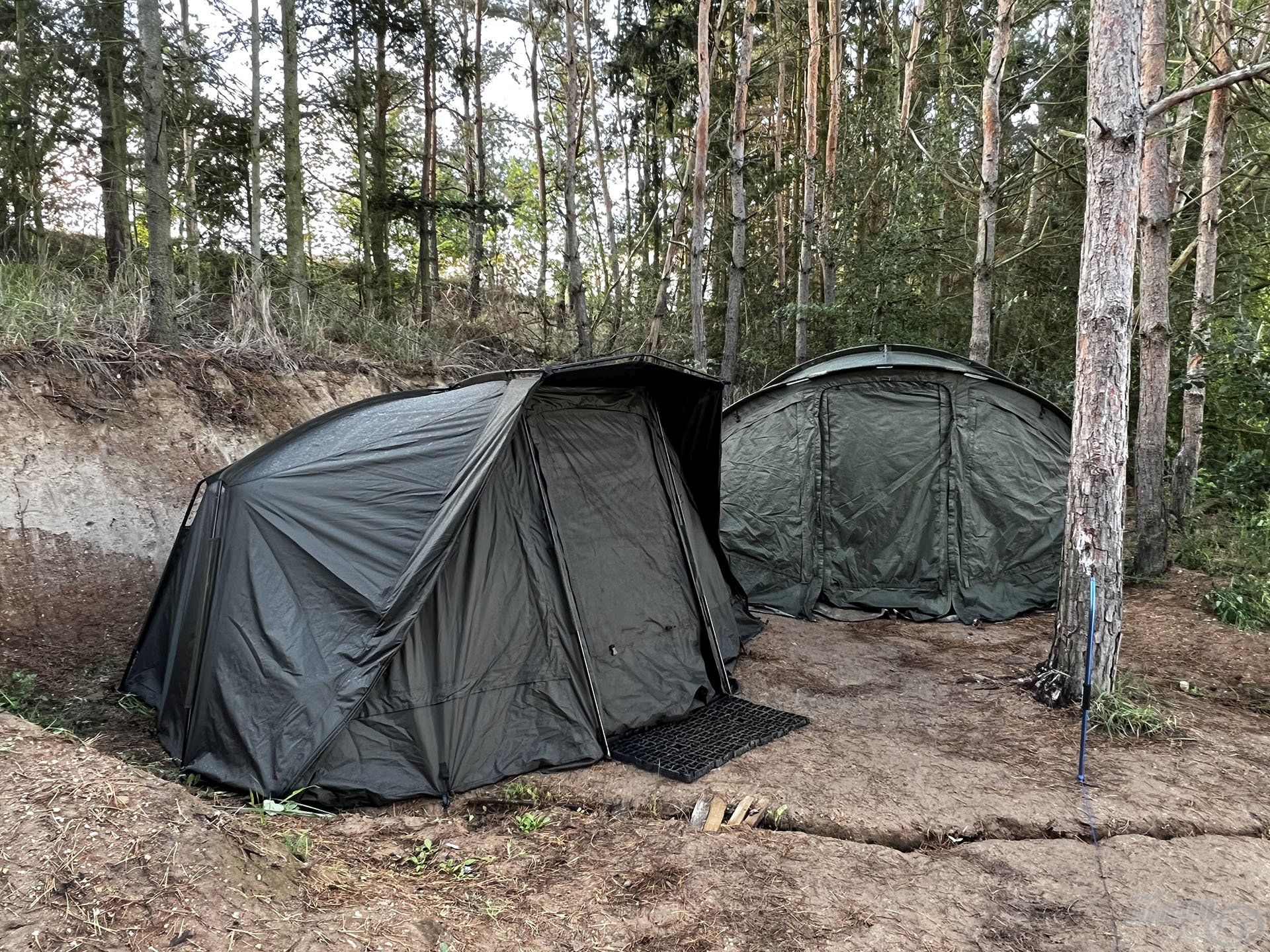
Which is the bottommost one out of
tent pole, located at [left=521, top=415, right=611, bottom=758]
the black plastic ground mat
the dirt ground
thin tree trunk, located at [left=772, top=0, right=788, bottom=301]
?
the black plastic ground mat

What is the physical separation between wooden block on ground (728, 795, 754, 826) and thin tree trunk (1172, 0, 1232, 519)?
592 cm

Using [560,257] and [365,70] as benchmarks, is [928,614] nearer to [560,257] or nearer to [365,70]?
[365,70]

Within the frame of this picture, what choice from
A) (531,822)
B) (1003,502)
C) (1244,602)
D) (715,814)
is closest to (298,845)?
(531,822)

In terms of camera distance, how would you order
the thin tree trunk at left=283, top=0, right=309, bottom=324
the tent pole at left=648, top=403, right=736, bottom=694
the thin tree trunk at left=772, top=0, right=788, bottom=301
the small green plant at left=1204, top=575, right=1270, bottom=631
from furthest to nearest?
the thin tree trunk at left=772, top=0, right=788, bottom=301 → the thin tree trunk at left=283, top=0, right=309, bottom=324 → the small green plant at left=1204, top=575, right=1270, bottom=631 → the tent pole at left=648, top=403, right=736, bottom=694

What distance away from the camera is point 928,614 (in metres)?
6.29

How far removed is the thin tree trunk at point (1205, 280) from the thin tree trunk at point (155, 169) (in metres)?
7.85

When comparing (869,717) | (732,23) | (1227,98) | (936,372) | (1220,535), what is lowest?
(869,717)

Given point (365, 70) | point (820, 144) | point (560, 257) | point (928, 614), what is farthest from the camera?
point (560, 257)

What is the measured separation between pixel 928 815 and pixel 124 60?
881cm

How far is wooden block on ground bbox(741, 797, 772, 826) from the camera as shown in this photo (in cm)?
315

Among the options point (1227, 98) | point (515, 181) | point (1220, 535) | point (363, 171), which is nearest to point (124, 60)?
point (363, 171)

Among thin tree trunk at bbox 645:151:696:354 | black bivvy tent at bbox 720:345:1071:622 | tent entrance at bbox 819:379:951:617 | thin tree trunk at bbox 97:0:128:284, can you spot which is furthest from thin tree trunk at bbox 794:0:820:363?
thin tree trunk at bbox 97:0:128:284

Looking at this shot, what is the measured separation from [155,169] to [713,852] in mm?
5891

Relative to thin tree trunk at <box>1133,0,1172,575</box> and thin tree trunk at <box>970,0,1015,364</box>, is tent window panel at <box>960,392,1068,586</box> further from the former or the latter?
thin tree trunk at <box>970,0,1015,364</box>
